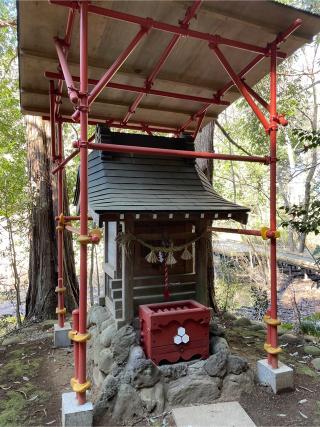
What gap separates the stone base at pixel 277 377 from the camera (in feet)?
10.5

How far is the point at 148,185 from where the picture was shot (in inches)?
152

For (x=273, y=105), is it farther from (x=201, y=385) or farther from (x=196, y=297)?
(x=201, y=385)

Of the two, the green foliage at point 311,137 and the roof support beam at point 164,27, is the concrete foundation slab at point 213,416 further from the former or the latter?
the roof support beam at point 164,27

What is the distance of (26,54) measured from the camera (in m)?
3.38

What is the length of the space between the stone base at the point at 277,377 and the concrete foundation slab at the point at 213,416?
20.4 inches

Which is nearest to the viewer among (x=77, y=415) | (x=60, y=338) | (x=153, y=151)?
(x=77, y=415)

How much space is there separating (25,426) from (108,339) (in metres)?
1.10

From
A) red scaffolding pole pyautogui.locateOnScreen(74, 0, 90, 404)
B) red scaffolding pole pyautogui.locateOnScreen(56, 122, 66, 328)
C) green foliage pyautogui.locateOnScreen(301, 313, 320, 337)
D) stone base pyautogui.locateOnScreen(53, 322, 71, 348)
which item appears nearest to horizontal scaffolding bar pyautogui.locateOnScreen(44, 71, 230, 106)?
red scaffolding pole pyautogui.locateOnScreen(56, 122, 66, 328)

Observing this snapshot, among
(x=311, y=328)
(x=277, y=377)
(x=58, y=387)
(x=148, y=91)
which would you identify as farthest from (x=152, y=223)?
(x=311, y=328)

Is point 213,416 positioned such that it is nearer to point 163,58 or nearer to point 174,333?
point 174,333

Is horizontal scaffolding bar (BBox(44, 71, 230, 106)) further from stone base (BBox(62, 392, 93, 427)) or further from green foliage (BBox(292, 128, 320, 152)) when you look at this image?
stone base (BBox(62, 392, 93, 427))

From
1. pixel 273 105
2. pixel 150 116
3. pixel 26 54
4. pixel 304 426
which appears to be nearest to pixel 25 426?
pixel 304 426

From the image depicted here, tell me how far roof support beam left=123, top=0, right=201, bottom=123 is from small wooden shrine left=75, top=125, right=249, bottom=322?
2.28 ft

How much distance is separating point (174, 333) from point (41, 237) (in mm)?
3991
